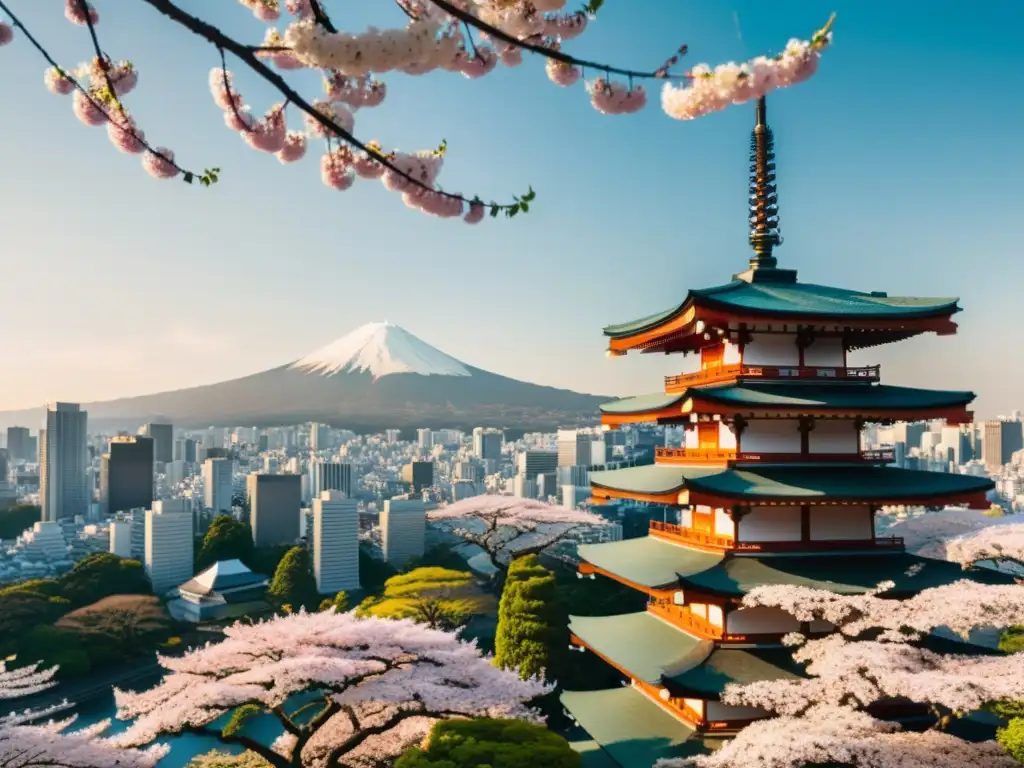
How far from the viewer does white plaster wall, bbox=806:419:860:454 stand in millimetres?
12547

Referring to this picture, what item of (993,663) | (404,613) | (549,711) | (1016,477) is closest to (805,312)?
(993,663)

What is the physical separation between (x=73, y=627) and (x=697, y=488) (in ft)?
110

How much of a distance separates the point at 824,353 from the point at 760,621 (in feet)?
15.3

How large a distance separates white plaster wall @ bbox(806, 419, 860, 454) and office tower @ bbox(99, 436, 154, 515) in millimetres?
85876

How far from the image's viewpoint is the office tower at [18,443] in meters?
171

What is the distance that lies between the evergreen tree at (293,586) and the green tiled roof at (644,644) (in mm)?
29278

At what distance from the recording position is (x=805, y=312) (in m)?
11.7

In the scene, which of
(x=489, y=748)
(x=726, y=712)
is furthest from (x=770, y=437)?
(x=489, y=748)

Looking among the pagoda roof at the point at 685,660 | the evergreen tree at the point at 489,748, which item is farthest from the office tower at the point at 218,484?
the evergreen tree at the point at 489,748

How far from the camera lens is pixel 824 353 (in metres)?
12.8

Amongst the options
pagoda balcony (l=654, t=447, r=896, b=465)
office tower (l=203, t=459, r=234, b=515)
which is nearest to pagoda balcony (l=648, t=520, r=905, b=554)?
pagoda balcony (l=654, t=447, r=896, b=465)

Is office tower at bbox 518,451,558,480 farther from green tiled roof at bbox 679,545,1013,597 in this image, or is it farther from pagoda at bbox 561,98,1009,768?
green tiled roof at bbox 679,545,1013,597

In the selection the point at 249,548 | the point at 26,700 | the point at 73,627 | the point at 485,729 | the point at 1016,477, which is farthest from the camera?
the point at 1016,477

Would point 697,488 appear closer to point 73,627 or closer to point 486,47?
point 486,47
